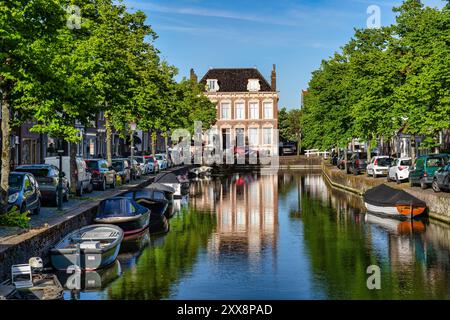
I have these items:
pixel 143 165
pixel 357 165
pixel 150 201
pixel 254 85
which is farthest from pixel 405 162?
pixel 254 85

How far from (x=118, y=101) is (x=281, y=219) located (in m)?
11.2

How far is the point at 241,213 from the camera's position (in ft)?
141

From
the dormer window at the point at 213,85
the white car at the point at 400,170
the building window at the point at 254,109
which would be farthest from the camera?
the dormer window at the point at 213,85

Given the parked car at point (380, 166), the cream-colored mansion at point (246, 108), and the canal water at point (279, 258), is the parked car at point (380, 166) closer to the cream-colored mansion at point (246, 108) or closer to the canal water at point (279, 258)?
the canal water at point (279, 258)

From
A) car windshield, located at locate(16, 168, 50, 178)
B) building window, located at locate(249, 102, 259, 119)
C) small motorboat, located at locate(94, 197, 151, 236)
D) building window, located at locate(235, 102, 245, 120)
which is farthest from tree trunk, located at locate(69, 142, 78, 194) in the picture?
building window, located at locate(249, 102, 259, 119)

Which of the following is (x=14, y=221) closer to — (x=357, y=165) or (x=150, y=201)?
(x=150, y=201)

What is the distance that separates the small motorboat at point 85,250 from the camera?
72.6 feet

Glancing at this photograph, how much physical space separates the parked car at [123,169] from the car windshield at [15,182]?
2289 centimetres

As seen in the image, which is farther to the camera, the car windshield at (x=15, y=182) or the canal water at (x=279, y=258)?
the car windshield at (x=15, y=182)

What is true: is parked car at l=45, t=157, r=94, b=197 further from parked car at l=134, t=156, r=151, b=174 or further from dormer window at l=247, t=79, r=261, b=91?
dormer window at l=247, t=79, r=261, b=91

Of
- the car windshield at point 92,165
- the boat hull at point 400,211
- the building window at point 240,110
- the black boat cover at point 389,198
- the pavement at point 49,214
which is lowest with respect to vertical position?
the boat hull at point 400,211

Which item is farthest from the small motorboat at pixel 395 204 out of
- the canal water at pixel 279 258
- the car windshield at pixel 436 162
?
the car windshield at pixel 436 162

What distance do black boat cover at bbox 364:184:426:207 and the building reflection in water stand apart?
5306mm
